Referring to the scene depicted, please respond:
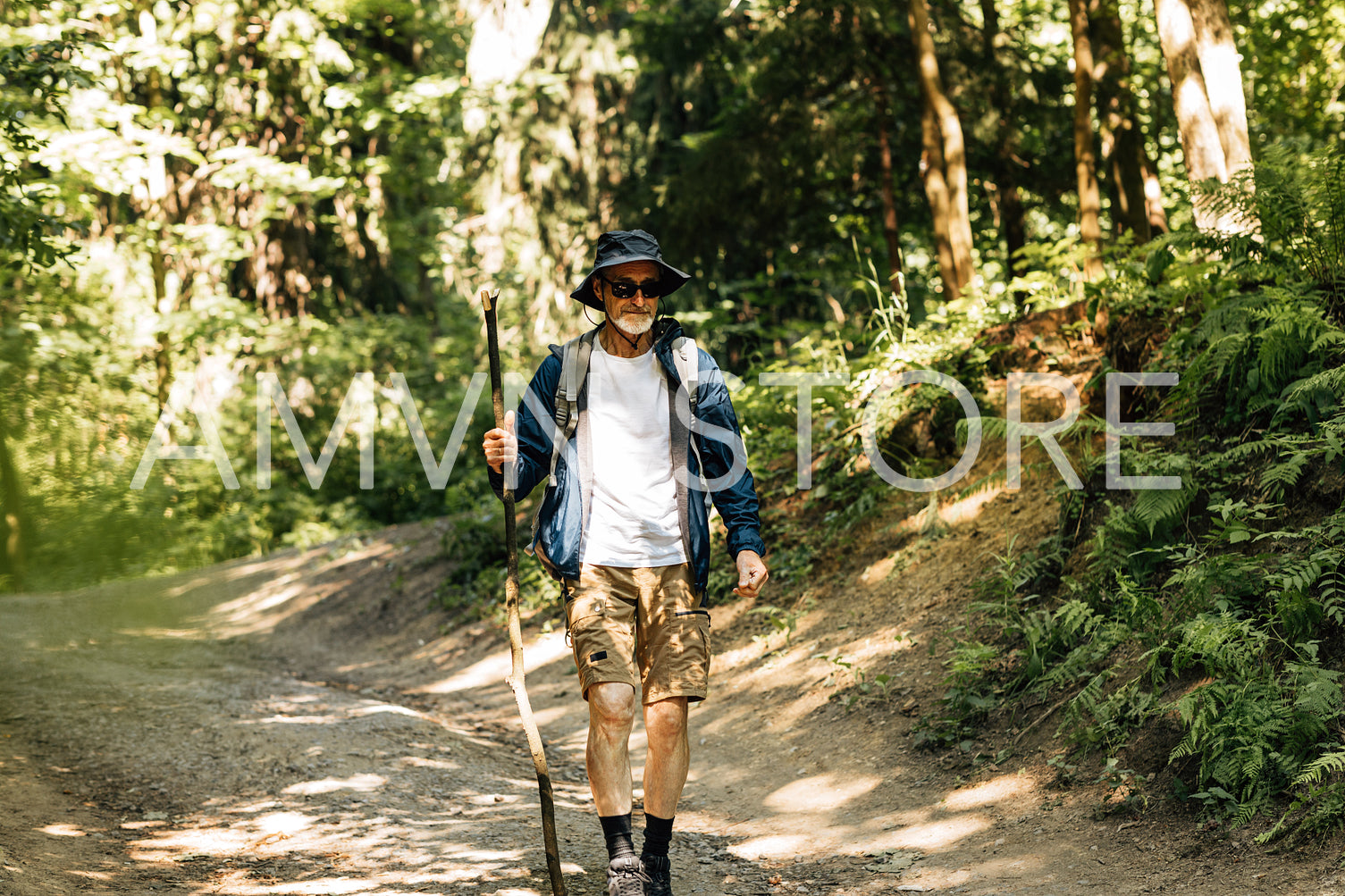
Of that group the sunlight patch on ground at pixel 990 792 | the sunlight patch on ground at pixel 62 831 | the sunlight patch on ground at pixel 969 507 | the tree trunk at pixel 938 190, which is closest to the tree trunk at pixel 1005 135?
the tree trunk at pixel 938 190

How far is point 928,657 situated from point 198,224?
1570cm

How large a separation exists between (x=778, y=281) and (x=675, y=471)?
1130 centimetres

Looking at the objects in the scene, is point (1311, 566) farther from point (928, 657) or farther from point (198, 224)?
point (198, 224)

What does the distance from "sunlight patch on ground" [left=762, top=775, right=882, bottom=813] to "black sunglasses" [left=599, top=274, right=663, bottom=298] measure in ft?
9.33

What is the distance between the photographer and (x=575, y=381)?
13.0 feet

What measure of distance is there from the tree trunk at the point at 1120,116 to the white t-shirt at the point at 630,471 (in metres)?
9.12

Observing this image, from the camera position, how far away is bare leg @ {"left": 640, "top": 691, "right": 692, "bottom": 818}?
3.79 m

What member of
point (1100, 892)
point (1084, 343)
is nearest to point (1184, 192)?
point (1084, 343)

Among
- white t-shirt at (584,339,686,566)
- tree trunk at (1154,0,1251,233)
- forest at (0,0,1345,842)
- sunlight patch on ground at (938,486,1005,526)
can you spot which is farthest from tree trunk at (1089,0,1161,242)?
white t-shirt at (584,339,686,566)

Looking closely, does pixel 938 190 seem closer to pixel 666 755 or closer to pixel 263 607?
pixel 666 755

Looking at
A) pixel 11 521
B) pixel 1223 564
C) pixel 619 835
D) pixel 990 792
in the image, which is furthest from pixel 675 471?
pixel 11 521

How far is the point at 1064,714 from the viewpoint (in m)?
4.99

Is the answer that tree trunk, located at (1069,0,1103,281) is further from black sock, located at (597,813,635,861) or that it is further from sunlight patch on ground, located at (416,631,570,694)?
black sock, located at (597,813,635,861)

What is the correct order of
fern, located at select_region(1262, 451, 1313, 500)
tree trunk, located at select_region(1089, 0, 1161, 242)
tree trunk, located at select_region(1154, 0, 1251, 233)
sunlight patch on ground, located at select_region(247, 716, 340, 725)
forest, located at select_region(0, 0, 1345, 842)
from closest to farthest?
fern, located at select_region(1262, 451, 1313, 500) → forest, located at select_region(0, 0, 1345, 842) → sunlight patch on ground, located at select_region(247, 716, 340, 725) → tree trunk, located at select_region(1154, 0, 1251, 233) → tree trunk, located at select_region(1089, 0, 1161, 242)
